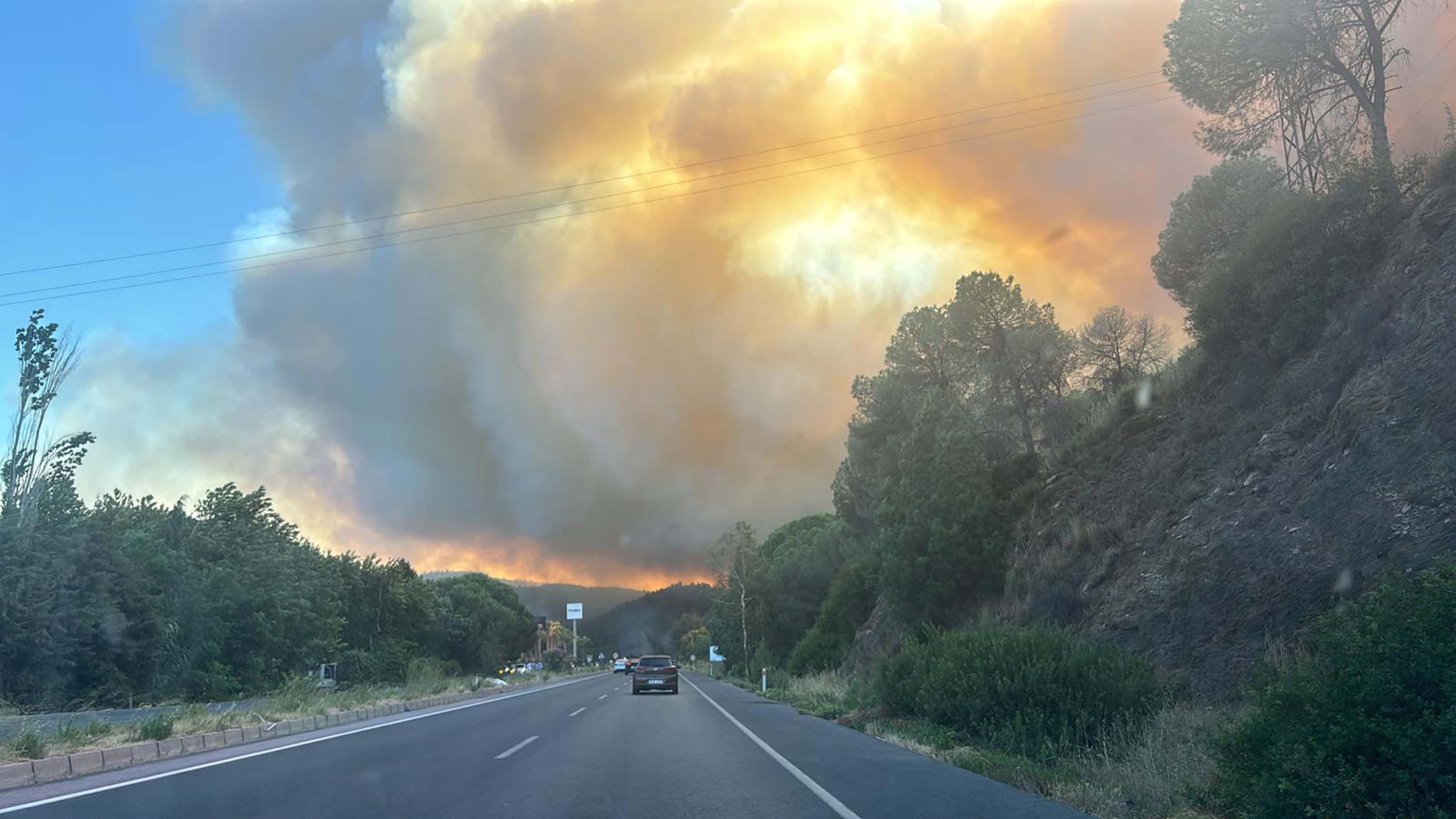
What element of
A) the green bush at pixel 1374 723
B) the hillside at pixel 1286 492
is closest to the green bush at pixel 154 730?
the green bush at pixel 1374 723

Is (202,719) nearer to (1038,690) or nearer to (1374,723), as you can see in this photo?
(1038,690)

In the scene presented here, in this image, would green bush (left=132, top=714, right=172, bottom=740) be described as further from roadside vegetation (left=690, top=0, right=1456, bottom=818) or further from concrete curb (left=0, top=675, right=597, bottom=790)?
roadside vegetation (left=690, top=0, right=1456, bottom=818)

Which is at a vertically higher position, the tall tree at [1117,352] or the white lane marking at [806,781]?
the tall tree at [1117,352]

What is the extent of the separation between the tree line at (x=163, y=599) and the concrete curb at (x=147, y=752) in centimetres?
1957

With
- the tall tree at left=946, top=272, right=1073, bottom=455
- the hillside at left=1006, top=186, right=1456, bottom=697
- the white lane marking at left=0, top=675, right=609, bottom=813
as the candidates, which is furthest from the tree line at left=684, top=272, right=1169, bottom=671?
the white lane marking at left=0, top=675, right=609, bottom=813

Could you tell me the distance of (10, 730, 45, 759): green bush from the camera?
41.8 feet

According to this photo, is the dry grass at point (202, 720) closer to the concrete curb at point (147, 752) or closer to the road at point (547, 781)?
the concrete curb at point (147, 752)

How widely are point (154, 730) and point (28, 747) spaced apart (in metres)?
3.21

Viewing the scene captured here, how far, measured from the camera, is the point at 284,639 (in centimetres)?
6294

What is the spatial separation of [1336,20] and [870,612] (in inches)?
1318

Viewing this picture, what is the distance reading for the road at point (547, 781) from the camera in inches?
372

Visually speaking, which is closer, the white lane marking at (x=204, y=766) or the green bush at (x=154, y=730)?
the white lane marking at (x=204, y=766)

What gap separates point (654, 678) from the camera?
4212cm

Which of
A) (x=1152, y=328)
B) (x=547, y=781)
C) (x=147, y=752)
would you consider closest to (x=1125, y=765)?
(x=547, y=781)
